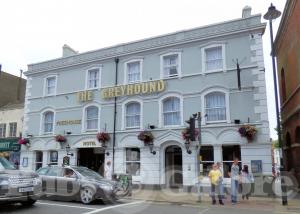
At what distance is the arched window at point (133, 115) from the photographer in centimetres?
2148

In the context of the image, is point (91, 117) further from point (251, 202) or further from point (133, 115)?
point (251, 202)

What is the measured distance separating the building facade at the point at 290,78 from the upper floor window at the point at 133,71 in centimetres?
930

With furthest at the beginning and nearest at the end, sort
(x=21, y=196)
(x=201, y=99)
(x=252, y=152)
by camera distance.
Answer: (x=201, y=99) → (x=252, y=152) → (x=21, y=196)

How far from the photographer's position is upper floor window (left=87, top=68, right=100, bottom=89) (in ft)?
77.5

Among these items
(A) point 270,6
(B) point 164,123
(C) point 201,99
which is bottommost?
(B) point 164,123

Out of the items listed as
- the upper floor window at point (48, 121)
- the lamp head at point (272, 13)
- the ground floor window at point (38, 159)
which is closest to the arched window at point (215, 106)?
the lamp head at point (272, 13)

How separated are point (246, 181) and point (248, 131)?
2.59 m

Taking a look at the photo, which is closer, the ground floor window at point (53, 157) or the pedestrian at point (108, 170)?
the pedestrian at point (108, 170)

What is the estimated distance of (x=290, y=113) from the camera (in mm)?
20438

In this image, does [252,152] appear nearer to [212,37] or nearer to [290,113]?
[290,113]

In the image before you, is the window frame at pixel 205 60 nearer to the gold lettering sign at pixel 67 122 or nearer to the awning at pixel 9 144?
the gold lettering sign at pixel 67 122

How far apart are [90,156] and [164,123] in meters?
6.40

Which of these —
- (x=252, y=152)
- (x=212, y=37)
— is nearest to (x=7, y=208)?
(x=252, y=152)

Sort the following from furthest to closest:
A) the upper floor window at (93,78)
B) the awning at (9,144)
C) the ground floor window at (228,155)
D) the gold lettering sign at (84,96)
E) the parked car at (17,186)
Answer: the awning at (9,144)
the upper floor window at (93,78)
the gold lettering sign at (84,96)
the ground floor window at (228,155)
the parked car at (17,186)
